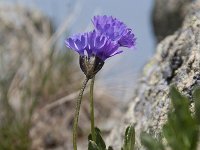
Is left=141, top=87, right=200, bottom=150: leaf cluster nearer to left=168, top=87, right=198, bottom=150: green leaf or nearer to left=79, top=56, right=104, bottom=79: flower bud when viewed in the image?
left=168, top=87, right=198, bottom=150: green leaf

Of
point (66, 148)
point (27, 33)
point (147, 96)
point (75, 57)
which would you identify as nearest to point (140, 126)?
point (147, 96)

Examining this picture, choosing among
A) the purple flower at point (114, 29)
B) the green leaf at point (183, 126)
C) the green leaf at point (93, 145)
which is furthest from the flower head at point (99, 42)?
the green leaf at point (183, 126)

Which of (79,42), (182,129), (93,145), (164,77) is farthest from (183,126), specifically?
(164,77)

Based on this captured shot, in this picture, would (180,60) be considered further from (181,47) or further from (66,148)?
(66,148)

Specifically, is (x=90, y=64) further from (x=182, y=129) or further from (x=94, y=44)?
(x=182, y=129)

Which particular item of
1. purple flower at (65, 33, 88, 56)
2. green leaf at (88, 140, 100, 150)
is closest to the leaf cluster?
green leaf at (88, 140, 100, 150)

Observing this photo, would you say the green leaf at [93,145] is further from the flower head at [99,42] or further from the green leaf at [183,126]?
the green leaf at [183,126]
